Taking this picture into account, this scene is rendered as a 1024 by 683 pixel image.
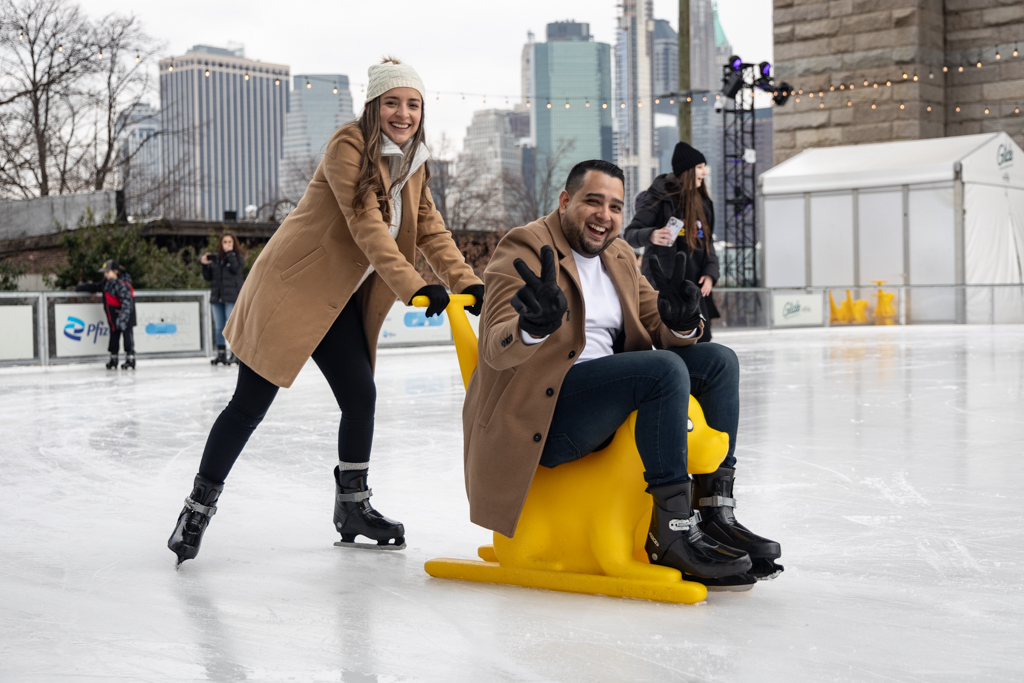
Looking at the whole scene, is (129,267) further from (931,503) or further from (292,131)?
(292,131)

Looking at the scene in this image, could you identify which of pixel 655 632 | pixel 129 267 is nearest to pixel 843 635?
pixel 655 632

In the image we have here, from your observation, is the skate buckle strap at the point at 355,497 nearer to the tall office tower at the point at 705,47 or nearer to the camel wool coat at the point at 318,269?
the camel wool coat at the point at 318,269

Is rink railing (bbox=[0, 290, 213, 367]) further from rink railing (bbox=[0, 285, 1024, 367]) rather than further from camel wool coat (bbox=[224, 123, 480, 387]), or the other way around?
camel wool coat (bbox=[224, 123, 480, 387])

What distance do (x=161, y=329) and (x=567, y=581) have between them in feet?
32.8

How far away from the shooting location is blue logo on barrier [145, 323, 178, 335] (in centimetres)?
1137

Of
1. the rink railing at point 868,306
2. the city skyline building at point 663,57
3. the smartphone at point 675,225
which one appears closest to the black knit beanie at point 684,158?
the smartphone at point 675,225

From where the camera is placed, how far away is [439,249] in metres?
2.83

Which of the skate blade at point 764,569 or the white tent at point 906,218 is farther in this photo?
the white tent at point 906,218

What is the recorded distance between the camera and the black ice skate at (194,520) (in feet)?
8.66

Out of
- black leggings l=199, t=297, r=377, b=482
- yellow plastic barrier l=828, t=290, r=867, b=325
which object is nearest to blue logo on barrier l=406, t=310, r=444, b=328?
yellow plastic barrier l=828, t=290, r=867, b=325

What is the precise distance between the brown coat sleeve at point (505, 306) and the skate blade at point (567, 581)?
51cm

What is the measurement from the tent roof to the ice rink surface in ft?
43.3

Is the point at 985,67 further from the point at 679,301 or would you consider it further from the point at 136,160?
the point at 136,160

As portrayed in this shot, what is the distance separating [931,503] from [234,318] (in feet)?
7.08
